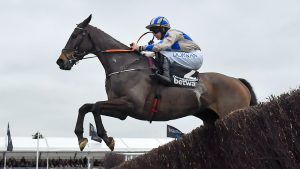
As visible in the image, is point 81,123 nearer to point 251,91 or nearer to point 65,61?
point 65,61

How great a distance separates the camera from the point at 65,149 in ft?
→ 121

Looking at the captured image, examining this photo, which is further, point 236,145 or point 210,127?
point 210,127

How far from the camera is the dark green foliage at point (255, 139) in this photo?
5164 mm

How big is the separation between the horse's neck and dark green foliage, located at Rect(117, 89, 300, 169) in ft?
4.98

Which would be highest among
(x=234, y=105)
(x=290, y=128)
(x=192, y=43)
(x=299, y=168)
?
(x=192, y=43)

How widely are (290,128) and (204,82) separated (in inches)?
109

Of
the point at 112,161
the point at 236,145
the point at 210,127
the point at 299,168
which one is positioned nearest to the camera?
the point at 299,168

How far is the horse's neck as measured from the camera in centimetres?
739

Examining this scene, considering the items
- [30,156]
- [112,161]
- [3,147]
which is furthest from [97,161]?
[112,161]

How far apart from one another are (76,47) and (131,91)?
1098 millimetres

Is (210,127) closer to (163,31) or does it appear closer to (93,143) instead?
(163,31)

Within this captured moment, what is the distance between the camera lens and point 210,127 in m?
7.33

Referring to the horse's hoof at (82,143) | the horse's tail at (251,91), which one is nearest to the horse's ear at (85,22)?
the horse's hoof at (82,143)

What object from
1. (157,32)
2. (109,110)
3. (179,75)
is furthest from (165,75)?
(109,110)
